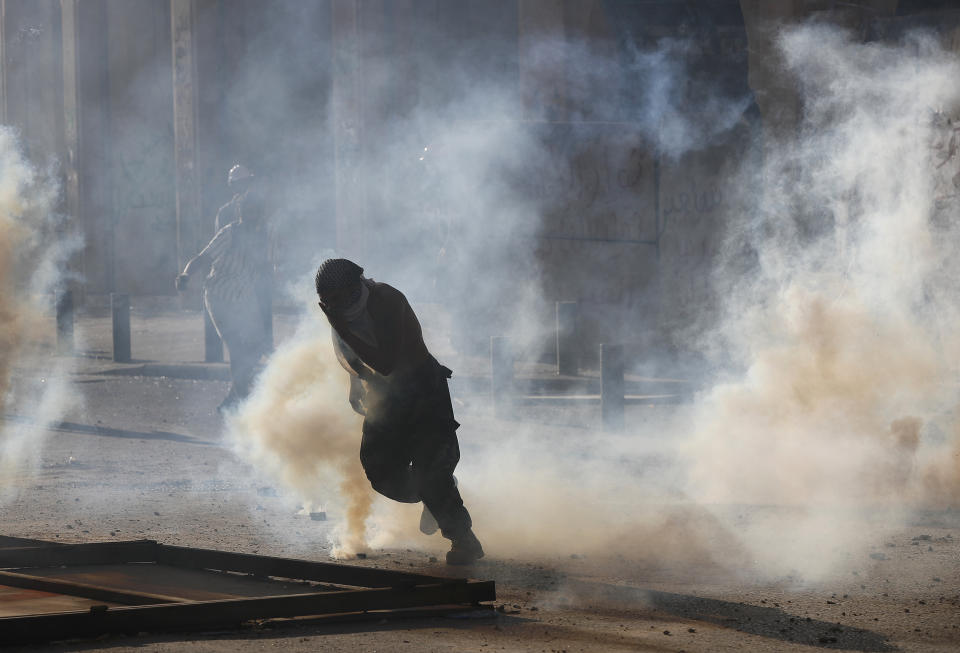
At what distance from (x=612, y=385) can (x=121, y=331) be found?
6464mm

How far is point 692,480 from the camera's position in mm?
6980

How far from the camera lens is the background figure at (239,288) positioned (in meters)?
9.70

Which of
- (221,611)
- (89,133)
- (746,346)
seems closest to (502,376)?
(746,346)

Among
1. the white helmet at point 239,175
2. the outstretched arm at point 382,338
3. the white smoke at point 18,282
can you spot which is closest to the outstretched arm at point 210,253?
the white helmet at point 239,175

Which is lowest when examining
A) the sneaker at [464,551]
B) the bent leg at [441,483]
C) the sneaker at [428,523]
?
the sneaker at [464,551]

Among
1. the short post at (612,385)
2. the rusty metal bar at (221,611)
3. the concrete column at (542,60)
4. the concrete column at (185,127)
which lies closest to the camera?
the rusty metal bar at (221,611)

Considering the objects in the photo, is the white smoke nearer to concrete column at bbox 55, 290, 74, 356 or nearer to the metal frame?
the metal frame

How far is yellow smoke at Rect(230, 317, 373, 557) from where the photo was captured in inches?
225

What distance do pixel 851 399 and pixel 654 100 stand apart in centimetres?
600

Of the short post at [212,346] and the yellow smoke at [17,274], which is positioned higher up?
the yellow smoke at [17,274]

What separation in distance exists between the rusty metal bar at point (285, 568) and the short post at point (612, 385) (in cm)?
449

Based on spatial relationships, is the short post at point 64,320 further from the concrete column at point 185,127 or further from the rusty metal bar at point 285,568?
the rusty metal bar at point 285,568

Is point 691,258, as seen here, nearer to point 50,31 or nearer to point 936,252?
point 936,252

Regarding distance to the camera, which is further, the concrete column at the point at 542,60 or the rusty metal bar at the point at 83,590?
the concrete column at the point at 542,60
